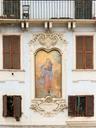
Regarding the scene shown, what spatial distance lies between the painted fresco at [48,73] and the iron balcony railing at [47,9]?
1.69 metres

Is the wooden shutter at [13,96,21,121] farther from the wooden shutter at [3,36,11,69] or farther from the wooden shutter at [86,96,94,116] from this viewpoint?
the wooden shutter at [86,96,94,116]

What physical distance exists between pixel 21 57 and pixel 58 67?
1.72m

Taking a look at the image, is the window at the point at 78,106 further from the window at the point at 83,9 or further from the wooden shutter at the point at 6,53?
the window at the point at 83,9

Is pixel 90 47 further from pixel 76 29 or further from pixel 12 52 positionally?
pixel 12 52

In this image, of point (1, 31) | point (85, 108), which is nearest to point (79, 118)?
point (85, 108)

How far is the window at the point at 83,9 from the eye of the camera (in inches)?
1382

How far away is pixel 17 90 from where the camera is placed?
115 feet

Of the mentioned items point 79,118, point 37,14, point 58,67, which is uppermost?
point 37,14

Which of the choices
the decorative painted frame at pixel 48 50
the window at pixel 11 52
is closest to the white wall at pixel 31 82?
the decorative painted frame at pixel 48 50

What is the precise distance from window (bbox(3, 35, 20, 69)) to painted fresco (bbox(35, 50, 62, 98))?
904 mm

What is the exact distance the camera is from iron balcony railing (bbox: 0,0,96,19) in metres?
34.9

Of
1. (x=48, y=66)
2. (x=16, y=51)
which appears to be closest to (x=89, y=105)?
(x=48, y=66)

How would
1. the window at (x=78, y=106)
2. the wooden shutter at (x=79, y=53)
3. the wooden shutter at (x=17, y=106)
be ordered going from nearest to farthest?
the wooden shutter at (x=17, y=106), the window at (x=78, y=106), the wooden shutter at (x=79, y=53)

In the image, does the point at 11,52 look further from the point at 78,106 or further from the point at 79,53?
the point at 78,106
